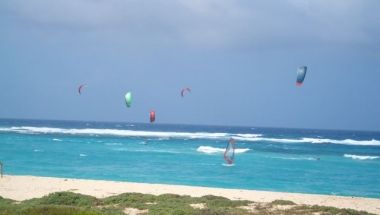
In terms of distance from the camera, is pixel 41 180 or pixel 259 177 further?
pixel 259 177

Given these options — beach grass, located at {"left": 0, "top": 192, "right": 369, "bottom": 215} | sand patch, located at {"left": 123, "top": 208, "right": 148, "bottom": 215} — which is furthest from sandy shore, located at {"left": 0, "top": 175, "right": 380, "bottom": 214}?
sand patch, located at {"left": 123, "top": 208, "right": 148, "bottom": 215}

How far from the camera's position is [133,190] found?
658 inches

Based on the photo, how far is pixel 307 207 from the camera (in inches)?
506

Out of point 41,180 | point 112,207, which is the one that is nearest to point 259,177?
point 41,180

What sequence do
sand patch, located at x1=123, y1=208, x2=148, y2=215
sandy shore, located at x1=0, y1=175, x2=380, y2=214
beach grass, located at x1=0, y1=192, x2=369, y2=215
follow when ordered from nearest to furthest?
sand patch, located at x1=123, y1=208, x2=148, y2=215 → beach grass, located at x1=0, y1=192, x2=369, y2=215 → sandy shore, located at x1=0, y1=175, x2=380, y2=214

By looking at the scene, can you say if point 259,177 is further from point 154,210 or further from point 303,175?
→ point 154,210

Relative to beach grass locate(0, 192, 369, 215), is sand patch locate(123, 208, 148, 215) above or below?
below

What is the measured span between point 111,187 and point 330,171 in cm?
1482

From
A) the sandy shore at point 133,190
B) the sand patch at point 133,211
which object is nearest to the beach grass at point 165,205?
the sand patch at point 133,211

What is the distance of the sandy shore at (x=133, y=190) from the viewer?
15.0 metres

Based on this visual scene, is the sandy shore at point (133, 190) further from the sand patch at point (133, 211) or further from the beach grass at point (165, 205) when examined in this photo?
the sand patch at point (133, 211)

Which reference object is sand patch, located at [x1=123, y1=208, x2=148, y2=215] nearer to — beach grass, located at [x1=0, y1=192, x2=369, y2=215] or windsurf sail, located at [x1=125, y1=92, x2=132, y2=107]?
beach grass, located at [x1=0, y1=192, x2=369, y2=215]

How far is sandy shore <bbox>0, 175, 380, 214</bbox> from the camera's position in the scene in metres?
15.0

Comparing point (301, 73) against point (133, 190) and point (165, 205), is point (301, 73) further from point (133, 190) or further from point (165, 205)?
point (133, 190)
